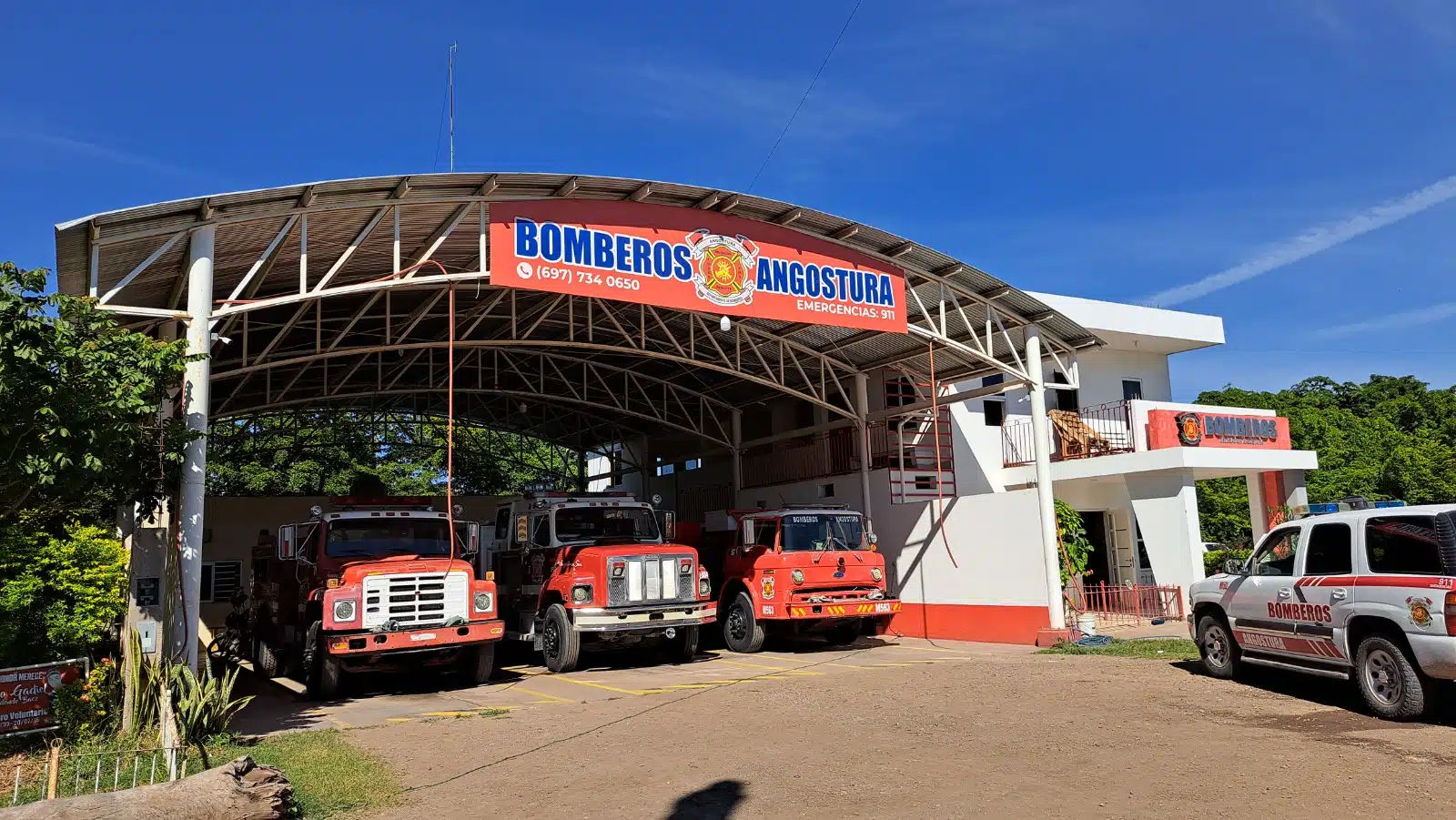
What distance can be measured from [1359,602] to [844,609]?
8.20 meters

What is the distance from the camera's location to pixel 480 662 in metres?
14.0

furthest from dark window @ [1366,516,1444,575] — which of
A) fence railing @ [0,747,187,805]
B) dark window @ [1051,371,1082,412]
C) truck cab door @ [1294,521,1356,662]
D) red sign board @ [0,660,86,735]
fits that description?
dark window @ [1051,371,1082,412]

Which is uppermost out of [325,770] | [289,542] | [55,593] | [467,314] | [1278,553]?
[467,314]

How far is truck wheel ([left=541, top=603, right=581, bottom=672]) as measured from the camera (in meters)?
14.7

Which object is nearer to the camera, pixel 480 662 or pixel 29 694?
pixel 29 694

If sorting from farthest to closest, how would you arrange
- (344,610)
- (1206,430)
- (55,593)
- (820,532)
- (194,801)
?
(1206,430) → (820,532) → (344,610) → (55,593) → (194,801)

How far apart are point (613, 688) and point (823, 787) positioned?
6444 mm

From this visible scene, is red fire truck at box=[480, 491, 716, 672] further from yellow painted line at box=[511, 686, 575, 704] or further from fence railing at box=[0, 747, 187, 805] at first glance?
fence railing at box=[0, 747, 187, 805]

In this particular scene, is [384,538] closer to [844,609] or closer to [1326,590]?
[844,609]

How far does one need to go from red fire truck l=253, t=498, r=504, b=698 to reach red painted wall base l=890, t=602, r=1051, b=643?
8.88 metres

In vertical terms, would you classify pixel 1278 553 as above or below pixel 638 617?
above

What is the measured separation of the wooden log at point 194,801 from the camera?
562 centimetres

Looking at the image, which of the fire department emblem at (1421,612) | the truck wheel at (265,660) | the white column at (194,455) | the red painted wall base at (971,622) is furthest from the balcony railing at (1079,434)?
the white column at (194,455)

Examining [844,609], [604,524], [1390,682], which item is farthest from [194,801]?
[844,609]
